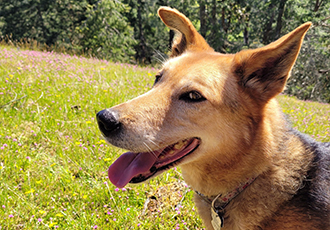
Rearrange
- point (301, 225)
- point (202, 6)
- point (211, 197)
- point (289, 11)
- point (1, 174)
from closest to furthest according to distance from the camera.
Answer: point (301, 225) < point (211, 197) < point (1, 174) < point (202, 6) < point (289, 11)

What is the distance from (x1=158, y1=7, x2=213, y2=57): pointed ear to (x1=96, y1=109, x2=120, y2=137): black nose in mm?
1296

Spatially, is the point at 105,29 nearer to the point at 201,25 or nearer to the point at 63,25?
the point at 201,25

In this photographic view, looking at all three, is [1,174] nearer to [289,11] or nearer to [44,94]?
[44,94]

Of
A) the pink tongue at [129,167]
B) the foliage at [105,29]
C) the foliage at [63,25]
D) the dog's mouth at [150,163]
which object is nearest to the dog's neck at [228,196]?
the dog's mouth at [150,163]

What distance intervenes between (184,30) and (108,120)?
1473mm

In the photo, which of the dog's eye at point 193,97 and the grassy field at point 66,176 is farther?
the grassy field at point 66,176

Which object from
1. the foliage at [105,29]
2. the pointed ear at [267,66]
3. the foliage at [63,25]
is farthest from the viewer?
the foliage at [63,25]

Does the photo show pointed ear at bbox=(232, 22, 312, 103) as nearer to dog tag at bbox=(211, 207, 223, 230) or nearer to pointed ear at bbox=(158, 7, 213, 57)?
pointed ear at bbox=(158, 7, 213, 57)

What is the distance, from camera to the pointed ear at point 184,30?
267 cm

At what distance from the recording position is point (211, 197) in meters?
2.20

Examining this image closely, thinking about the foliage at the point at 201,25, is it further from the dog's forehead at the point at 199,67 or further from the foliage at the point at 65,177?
the dog's forehead at the point at 199,67

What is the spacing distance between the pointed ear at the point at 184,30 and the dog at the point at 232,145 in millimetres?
623

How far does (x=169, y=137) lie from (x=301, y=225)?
47.7 inches

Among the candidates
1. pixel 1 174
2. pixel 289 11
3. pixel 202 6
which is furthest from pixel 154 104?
pixel 289 11
